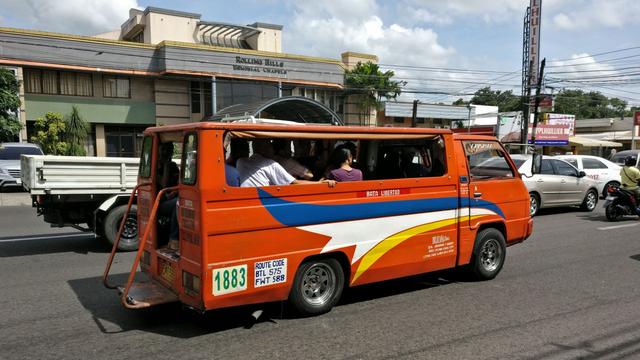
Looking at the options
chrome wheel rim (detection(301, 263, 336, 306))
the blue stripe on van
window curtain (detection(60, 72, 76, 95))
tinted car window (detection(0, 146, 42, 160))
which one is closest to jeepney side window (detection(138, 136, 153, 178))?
the blue stripe on van

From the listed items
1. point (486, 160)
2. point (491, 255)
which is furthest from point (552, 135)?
point (491, 255)

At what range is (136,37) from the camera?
34.2m

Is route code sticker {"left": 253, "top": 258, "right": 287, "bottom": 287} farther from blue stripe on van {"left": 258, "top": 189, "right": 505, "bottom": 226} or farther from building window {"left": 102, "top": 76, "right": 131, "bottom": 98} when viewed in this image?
building window {"left": 102, "top": 76, "right": 131, "bottom": 98}

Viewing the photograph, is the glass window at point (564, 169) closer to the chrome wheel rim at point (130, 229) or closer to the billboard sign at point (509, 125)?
the chrome wheel rim at point (130, 229)

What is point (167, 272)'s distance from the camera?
4.92 meters

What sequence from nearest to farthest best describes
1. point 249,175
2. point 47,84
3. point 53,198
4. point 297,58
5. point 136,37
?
point 249,175 < point 53,198 < point 47,84 < point 297,58 < point 136,37

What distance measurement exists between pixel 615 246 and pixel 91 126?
25.3m

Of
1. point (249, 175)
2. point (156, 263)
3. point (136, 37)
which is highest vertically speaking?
point (136, 37)

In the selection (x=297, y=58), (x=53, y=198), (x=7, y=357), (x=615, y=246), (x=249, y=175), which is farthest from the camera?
(x=297, y=58)

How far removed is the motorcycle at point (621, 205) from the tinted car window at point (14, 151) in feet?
60.0

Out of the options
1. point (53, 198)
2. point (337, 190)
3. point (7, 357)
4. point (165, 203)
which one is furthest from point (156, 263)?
point (53, 198)

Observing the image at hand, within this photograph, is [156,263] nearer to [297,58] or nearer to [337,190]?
[337,190]

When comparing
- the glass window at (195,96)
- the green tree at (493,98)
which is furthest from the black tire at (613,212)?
the green tree at (493,98)

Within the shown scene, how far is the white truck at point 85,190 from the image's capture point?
7.63 meters
